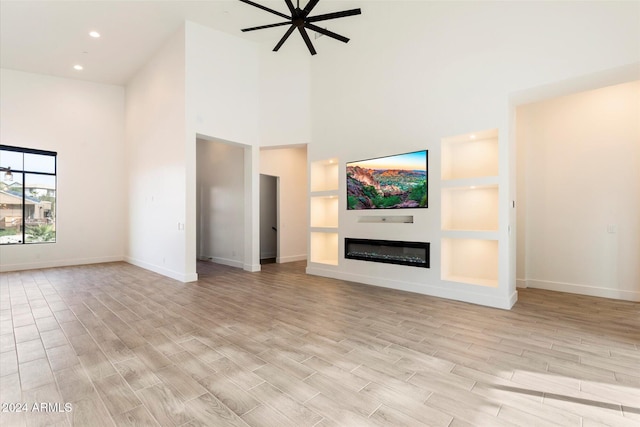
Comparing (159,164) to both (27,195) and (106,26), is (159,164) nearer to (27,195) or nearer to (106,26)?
(106,26)

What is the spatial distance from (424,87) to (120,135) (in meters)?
8.76

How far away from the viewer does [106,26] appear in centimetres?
614

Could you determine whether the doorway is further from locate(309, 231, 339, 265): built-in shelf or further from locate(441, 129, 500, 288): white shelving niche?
locate(441, 129, 500, 288): white shelving niche

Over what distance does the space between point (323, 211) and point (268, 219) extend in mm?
2594

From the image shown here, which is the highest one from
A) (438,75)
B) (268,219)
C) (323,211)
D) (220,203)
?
(438,75)

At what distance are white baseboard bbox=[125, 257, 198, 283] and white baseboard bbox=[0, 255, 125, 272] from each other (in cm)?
86

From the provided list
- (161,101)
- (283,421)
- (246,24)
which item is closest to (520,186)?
(283,421)

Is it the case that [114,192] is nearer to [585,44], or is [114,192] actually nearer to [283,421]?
[283,421]

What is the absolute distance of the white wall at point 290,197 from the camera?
8.71 m

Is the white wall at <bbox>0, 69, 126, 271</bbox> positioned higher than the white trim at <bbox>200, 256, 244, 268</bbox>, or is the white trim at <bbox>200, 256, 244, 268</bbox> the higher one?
the white wall at <bbox>0, 69, 126, 271</bbox>

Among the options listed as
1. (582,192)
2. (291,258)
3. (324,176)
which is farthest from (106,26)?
(582,192)

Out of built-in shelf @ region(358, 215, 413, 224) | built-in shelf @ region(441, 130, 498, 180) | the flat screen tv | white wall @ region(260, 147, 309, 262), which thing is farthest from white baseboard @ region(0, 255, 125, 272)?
built-in shelf @ region(441, 130, 498, 180)

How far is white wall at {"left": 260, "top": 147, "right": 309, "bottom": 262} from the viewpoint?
28.6 ft

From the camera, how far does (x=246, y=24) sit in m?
6.25
